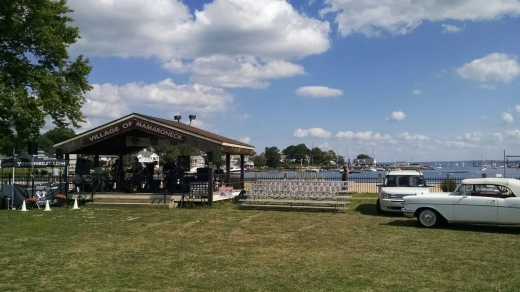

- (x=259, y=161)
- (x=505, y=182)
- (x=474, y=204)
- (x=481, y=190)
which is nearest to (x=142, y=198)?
(x=474, y=204)

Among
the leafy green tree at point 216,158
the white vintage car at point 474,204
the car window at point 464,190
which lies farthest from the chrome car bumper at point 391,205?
the leafy green tree at point 216,158

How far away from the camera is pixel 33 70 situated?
20.2 m

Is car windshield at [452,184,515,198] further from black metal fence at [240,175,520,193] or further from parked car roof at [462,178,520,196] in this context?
black metal fence at [240,175,520,193]

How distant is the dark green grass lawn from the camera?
741 centimetres

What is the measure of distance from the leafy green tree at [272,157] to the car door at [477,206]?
8348 cm

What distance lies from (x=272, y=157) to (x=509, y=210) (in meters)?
85.4

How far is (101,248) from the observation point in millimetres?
10359

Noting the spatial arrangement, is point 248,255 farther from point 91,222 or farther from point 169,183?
point 169,183

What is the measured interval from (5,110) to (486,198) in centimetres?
1756

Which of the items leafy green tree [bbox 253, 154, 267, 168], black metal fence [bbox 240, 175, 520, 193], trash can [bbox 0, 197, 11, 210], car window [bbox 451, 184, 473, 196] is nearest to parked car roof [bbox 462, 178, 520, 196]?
car window [bbox 451, 184, 473, 196]

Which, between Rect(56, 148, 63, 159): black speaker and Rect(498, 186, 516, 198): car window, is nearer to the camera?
Rect(498, 186, 516, 198): car window

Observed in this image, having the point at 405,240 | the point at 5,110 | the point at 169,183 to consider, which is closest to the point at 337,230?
the point at 405,240

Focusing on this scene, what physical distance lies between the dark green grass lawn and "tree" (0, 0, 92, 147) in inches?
219

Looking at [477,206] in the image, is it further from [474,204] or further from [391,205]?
[391,205]
